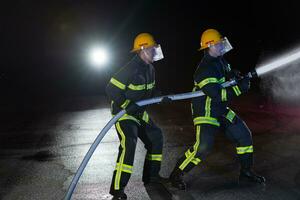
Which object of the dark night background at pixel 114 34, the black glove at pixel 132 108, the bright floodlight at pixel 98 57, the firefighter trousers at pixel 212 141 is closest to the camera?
the black glove at pixel 132 108

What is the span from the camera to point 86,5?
2903 centimetres

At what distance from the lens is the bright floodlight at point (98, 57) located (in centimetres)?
2204

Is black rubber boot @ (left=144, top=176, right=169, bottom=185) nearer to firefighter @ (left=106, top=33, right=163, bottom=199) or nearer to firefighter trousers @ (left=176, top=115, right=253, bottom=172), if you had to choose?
firefighter @ (left=106, top=33, right=163, bottom=199)

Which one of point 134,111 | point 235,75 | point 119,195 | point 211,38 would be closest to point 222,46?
point 211,38

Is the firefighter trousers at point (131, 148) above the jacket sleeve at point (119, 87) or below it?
below

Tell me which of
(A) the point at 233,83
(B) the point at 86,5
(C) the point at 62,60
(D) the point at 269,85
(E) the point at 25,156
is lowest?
(E) the point at 25,156

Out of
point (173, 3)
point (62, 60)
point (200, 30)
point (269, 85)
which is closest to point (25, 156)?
point (269, 85)

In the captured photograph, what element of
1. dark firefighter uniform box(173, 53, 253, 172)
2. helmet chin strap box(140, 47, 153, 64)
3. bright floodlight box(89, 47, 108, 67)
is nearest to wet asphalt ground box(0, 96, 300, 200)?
dark firefighter uniform box(173, 53, 253, 172)

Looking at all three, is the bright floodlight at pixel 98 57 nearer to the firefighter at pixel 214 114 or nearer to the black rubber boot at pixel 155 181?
the black rubber boot at pixel 155 181

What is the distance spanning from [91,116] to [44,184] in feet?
19.0

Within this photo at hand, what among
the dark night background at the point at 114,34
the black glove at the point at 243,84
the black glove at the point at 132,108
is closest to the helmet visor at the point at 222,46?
the black glove at the point at 243,84

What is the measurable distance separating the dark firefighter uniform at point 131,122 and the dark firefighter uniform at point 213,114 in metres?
0.46

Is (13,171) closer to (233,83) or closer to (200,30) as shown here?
(233,83)

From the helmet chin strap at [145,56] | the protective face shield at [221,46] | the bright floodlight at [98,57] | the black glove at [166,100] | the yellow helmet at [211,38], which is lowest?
the black glove at [166,100]
